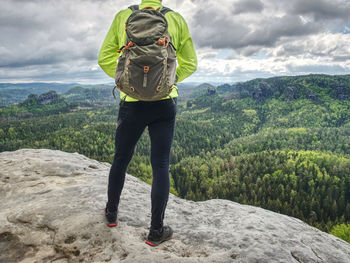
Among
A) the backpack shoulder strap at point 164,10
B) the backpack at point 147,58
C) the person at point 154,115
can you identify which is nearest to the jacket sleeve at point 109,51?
the person at point 154,115

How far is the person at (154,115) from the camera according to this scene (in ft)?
13.6

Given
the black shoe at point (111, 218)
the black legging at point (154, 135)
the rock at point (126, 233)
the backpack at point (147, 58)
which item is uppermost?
the backpack at point (147, 58)

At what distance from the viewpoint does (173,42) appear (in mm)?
4117

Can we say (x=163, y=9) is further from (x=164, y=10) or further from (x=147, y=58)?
(x=147, y=58)

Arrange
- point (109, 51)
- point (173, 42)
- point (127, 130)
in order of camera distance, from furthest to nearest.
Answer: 1. point (109, 51)
2. point (127, 130)
3. point (173, 42)

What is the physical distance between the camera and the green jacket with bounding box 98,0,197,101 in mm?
4152

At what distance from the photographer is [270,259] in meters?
4.73

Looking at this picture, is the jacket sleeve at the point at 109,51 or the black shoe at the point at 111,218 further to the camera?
the black shoe at the point at 111,218

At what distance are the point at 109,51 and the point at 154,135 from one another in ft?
6.46

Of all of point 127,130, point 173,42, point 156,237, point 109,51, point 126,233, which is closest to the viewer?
point 173,42

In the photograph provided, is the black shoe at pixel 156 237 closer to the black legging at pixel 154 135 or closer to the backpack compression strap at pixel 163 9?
the black legging at pixel 154 135

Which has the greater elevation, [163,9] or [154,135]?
[163,9]

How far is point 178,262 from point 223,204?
575 cm

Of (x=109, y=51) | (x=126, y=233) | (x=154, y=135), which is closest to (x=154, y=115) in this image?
(x=154, y=135)
